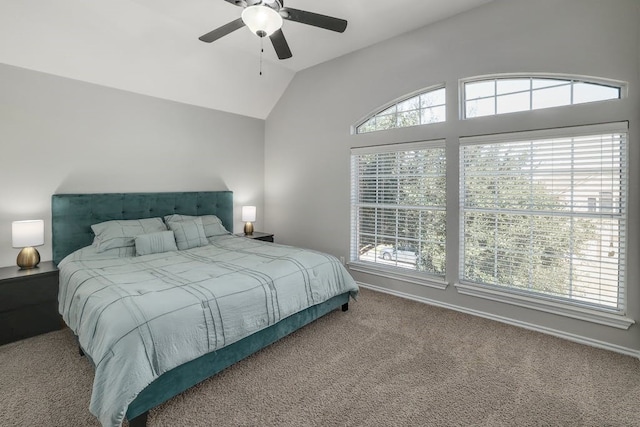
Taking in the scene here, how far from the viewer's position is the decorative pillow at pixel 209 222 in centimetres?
399

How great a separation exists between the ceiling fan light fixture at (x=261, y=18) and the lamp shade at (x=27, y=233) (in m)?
2.75

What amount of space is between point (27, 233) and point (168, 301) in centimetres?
203

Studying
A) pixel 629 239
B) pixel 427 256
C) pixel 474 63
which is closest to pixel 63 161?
pixel 427 256

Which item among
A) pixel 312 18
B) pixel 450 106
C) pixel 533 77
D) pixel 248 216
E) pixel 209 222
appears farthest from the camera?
pixel 248 216

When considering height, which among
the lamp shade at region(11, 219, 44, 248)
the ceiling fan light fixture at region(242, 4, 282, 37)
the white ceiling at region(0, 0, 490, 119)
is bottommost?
the lamp shade at region(11, 219, 44, 248)

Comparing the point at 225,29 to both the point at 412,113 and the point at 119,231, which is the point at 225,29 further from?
the point at 119,231

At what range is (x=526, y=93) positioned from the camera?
2955 millimetres

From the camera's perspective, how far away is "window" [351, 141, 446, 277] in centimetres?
354

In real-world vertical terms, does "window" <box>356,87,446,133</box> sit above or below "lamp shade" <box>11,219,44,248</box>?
above

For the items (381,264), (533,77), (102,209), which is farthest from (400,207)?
(102,209)

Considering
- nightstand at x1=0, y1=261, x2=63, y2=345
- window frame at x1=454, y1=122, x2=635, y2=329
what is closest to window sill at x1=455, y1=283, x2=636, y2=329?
window frame at x1=454, y1=122, x2=635, y2=329

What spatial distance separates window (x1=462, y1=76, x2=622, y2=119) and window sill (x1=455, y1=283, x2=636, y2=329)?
1.76 metres

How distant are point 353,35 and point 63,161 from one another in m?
3.50

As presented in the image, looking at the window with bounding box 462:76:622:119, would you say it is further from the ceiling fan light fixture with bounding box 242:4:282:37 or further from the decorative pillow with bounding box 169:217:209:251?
the decorative pillow with bounding box 169:217:209:251
